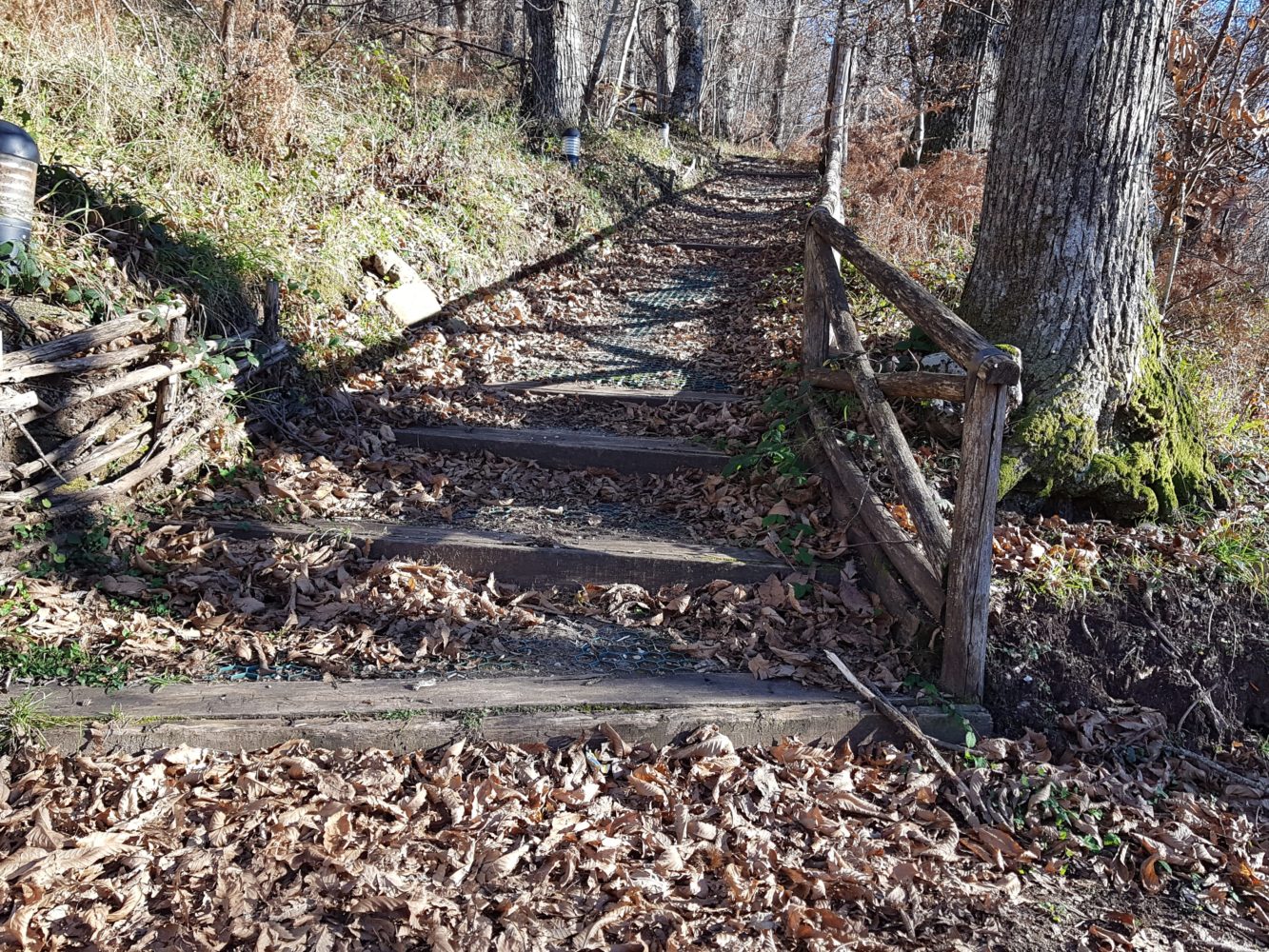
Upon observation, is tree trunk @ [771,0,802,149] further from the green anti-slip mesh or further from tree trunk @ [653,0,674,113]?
the green anti-slip mesh

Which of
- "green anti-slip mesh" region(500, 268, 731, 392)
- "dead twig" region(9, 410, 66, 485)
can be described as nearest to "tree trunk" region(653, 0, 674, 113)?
"green anti-slip mesh" region(500, 268, 731, 392)

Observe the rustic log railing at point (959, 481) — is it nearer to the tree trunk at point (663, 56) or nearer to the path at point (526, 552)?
the path at point (526, 552)

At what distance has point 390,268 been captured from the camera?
22.5 ft

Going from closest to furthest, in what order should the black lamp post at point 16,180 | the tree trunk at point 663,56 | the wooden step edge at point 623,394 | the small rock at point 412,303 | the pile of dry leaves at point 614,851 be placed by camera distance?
the pile of dry leaves at point 614,851
the black lamp post at point 16,180
the wooden step edge at point 623,394
the small rock at point 412,303
the tree trunk at point 663,56

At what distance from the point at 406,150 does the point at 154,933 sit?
7271mm

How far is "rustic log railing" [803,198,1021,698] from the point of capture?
10.6 ft

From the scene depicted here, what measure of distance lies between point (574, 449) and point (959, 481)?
2613 millimetres

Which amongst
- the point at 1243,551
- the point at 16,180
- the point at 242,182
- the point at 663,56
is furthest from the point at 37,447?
the point at 663,56

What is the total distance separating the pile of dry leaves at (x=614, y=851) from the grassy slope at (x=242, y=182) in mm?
2809

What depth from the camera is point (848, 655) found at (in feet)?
12.1

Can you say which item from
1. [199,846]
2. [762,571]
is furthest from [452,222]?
[199,846]

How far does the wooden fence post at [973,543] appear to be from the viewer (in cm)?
320

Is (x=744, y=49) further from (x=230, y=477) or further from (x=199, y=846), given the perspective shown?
(x=199, y=846)

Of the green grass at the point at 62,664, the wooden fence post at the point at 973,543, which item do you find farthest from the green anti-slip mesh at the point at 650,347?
the green grass at the point at 62,664
